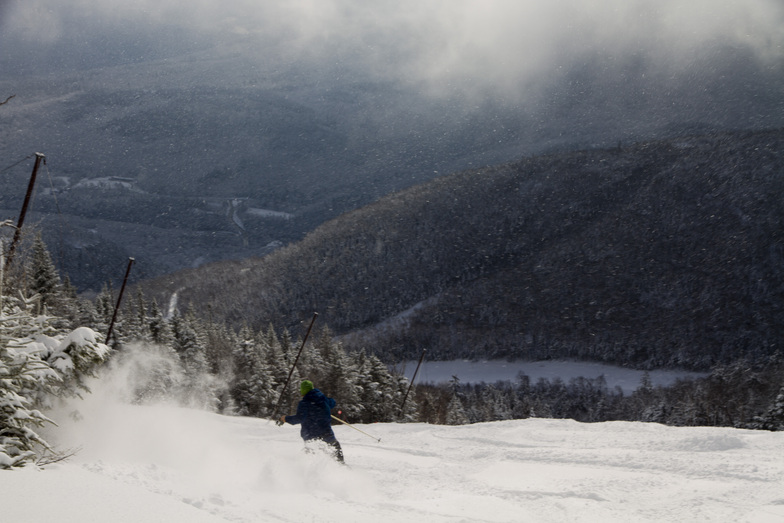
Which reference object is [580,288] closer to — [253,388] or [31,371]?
[253,388]

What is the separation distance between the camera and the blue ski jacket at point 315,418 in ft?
39.7

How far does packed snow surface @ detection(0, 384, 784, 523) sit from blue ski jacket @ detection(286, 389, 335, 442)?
753mm

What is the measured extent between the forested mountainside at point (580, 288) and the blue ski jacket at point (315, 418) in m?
122

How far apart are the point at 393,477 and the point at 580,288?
161241 millimetres

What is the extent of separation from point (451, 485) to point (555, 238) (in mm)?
194667

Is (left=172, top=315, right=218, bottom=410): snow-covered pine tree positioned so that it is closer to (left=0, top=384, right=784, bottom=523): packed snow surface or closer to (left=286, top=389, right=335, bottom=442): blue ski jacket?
(left=0, top=384, right=784, bottom=523): packed snow surface

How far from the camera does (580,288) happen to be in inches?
6535

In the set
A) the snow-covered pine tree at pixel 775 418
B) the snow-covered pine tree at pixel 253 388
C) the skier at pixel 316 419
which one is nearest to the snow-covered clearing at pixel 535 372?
the snow-covered pine tree at pixel 253 388

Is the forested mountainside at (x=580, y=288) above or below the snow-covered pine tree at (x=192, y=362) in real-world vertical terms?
above

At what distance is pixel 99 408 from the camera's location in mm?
11477

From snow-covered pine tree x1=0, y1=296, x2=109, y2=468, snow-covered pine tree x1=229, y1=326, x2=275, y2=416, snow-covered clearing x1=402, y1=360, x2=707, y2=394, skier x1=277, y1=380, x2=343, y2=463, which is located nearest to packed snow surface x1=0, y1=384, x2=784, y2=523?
snow-covered pine tree x1=0, y1=296, x2=109, y2=468

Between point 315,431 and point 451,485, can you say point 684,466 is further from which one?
point 315,431

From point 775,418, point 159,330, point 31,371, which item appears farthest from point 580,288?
point 31,371

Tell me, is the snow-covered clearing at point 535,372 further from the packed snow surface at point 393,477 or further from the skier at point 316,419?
the skier at point 316,419
